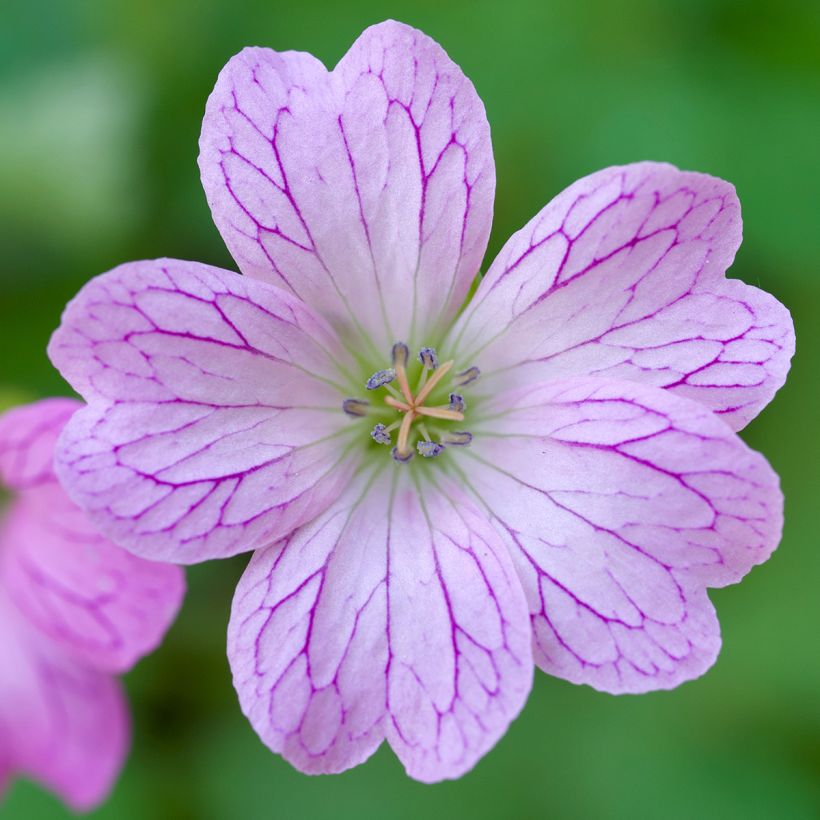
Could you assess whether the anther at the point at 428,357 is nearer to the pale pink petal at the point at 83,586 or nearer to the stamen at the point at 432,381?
the stamen at the point at 432,381

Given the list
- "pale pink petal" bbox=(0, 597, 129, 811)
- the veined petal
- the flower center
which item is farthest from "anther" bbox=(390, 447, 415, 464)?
"pale pink petal" bbox=(0, 597, 129, 811)

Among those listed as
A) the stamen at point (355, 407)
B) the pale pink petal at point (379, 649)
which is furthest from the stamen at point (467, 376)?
the pale pink petal at point (379, 649)

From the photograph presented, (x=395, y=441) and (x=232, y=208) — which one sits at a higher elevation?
(x=232, y=208)

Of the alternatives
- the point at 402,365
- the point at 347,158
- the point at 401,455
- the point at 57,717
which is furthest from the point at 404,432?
the point at 57,717

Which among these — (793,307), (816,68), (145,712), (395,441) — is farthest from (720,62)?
(145,712)

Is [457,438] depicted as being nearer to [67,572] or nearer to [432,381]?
[432,381]

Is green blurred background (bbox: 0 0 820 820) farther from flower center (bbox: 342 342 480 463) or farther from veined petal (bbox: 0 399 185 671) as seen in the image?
flower center (bbox: 342 342 480 463)

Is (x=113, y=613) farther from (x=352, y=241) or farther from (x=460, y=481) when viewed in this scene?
(x=352, y=241)
